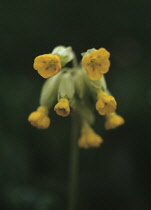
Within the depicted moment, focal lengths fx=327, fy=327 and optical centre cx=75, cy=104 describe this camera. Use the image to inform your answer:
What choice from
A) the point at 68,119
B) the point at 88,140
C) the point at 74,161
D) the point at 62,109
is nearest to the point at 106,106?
the point at 62,109

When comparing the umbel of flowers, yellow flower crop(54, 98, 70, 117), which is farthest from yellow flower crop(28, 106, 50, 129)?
yellow flower crop(54, 98, 70, 117)

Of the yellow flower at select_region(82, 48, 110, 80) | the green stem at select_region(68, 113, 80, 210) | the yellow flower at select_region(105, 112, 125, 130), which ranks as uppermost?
the yellow flower at select_region(82, 48, 110, 80)

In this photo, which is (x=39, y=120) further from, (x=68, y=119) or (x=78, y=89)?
→ (x=68, y=119)

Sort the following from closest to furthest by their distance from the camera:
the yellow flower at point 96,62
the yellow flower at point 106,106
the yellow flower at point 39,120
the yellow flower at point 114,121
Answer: the yellow flower at point 96,62 → the yellow flower at point 106,106 → the yellow flower at point 39,120 → the yellow flower at point 114,121

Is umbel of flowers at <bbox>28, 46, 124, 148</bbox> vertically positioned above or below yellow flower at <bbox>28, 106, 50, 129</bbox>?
above

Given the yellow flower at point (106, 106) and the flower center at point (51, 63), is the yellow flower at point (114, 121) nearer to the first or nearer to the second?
the yellow flower at point (106, 106)

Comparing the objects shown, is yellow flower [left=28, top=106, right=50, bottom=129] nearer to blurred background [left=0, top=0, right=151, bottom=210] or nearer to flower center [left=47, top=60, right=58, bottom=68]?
flower center [left=47, top=60, right=58, bottom=68]

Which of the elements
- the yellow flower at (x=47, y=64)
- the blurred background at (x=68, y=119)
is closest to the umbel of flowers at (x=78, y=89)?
the yellow flower at (x=47, y=64)
